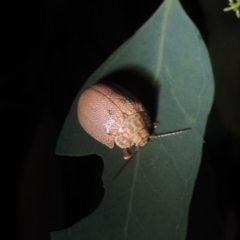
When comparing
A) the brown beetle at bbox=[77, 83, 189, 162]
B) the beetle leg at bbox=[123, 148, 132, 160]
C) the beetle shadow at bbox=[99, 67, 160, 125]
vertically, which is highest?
the beetle shadow at bbox=[99, 67, 160, 125]

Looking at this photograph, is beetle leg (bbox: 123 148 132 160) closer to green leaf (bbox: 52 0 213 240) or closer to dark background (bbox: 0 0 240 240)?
green leaf (bbox: 52 0 213 240)

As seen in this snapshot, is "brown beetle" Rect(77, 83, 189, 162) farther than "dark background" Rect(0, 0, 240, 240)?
No

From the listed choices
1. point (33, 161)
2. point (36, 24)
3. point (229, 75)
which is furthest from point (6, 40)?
point (229, 75)

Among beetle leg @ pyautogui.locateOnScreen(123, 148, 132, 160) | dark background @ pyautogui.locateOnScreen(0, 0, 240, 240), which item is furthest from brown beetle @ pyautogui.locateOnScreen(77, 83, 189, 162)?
dark background @ pyautogui.locateOnScreen(0, 0, 240, 240)

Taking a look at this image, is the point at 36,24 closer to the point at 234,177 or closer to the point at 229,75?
the point at 229,75

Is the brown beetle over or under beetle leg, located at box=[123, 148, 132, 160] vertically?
over

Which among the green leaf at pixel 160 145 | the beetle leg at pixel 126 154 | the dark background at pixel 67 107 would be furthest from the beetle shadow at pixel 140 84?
the dark background at pixel 67 107

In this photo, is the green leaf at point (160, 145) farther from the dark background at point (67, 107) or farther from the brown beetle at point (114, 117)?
the dark background at point (67, 107)
